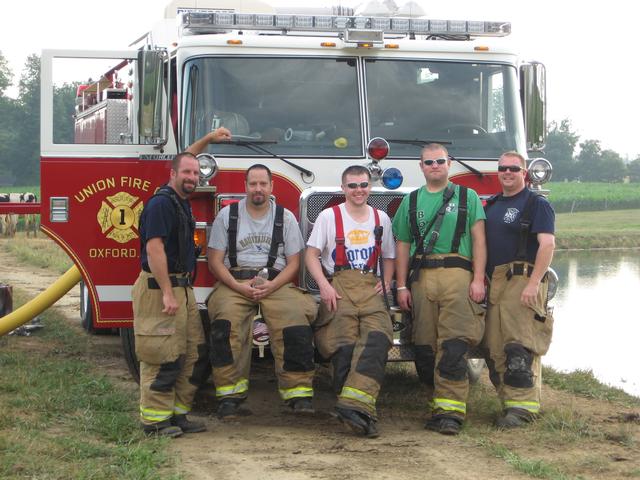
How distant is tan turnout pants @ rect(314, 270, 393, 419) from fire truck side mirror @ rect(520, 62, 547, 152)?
5.90 ft

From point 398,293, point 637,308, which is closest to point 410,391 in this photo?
point 398,293

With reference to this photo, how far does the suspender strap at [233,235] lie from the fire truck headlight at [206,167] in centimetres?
27

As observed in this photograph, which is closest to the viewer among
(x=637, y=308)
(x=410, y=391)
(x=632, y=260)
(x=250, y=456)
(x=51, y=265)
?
(x=250, y=456)

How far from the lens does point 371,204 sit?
7.24m

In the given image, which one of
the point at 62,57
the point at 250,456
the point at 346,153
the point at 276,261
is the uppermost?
the point at 62,57

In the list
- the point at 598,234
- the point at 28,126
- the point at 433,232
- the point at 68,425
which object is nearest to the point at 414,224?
the point at 433,232

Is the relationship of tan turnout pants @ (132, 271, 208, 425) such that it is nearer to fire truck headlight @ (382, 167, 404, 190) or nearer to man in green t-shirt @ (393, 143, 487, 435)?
man in green t-shirt @ (393, 143, 487, 435)

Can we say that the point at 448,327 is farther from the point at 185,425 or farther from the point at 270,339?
the point at 185,425

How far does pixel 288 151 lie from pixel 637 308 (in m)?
10.3

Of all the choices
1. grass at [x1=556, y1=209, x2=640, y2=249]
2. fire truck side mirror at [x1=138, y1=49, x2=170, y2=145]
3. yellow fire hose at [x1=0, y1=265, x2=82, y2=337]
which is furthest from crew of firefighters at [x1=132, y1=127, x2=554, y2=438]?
grass at [x1=556, y1=209, x2=640, y2=249]

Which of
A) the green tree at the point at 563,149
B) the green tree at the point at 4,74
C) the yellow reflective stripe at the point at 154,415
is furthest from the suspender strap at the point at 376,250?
the green tree at the point at 563,149

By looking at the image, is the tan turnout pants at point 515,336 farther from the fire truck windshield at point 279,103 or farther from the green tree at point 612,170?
the green tree at point 612,170

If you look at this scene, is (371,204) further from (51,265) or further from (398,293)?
(51,265)

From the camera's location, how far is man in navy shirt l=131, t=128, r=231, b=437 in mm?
6223
